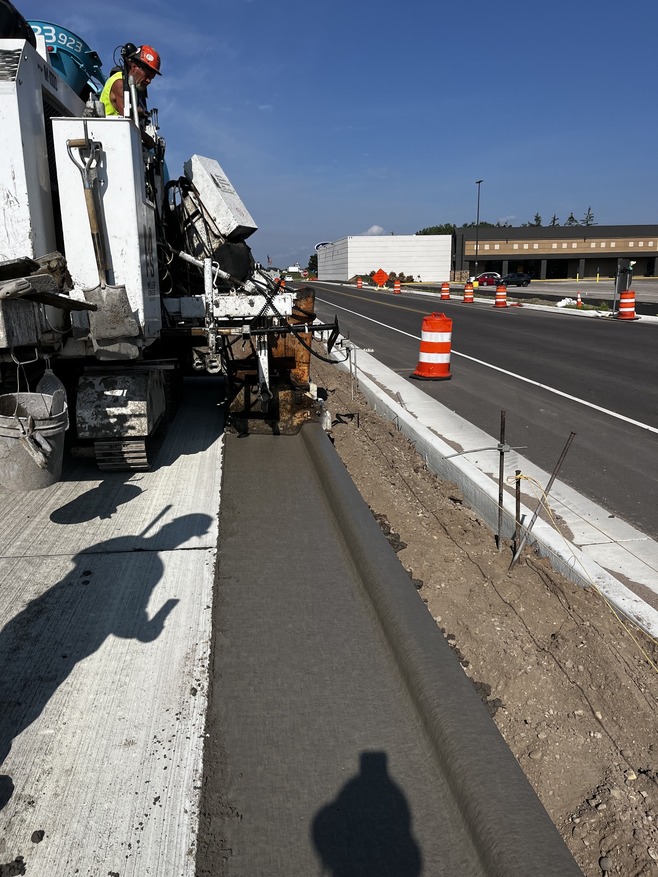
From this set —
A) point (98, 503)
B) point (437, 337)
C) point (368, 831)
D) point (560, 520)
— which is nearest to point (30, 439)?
point (98, 503)

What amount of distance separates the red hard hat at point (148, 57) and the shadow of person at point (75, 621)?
5.11m

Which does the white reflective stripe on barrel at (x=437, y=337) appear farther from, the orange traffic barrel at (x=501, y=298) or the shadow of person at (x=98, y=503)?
the orange traffic barrel at (x=501, y=298)

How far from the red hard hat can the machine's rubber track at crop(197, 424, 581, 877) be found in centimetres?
544

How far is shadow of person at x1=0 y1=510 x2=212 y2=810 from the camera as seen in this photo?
296 centimetres

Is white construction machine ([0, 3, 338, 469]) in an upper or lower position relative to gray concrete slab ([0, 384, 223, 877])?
upper

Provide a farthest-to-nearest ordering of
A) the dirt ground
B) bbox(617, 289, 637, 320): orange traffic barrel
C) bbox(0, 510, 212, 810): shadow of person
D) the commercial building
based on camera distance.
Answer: the commercial building
bbox(617, 289, 637, 320): orange traffic barrel
bbox(0, 510, 212, 810): shadow of person
the dirt ground

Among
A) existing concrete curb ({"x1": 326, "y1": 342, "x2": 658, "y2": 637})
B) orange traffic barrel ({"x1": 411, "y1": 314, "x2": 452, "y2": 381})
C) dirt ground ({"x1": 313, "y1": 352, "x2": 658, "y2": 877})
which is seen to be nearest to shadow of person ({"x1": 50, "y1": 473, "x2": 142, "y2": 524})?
dirt ground ({"x1": 313, "y1": 352, "x2": 658, "y2": 877})

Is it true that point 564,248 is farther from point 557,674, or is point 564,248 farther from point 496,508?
point 557,674

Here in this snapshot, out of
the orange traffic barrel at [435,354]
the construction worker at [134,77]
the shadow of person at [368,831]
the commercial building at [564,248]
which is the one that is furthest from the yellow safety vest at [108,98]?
the commercial building at [564,248]

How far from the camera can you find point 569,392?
1055cm

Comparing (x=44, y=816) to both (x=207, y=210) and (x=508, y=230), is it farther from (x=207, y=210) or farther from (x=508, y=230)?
(x=508, y=230)

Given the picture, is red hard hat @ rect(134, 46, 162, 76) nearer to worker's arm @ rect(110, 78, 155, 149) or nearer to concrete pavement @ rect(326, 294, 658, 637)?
worker's arm @ rect(110, 78, 155, 149)

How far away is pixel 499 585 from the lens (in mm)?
4332

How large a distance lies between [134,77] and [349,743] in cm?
649
